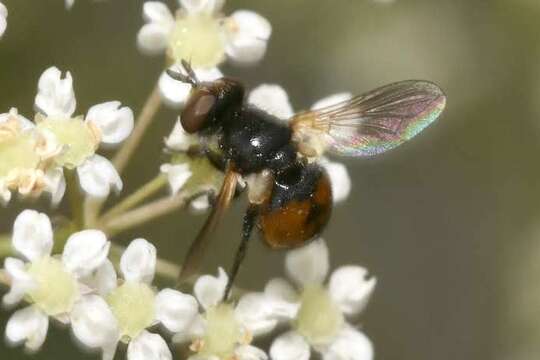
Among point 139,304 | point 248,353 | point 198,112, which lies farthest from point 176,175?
point 248,353

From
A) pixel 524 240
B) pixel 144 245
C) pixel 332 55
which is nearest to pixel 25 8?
pixel 332 55

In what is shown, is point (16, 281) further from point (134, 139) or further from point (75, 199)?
point (134, 139)

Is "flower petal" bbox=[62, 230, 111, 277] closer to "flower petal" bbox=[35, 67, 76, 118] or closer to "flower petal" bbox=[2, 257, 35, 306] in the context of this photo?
"flower petal" bbox=[2, 257, 35, 306]

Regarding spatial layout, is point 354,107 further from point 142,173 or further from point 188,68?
point 142,173

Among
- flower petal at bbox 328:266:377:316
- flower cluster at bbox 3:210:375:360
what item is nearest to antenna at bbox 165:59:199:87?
flower cluster at bbox 3:210:375:360

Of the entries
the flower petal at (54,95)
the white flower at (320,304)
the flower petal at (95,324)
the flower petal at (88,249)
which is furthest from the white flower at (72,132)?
the white flower at (320,304)
